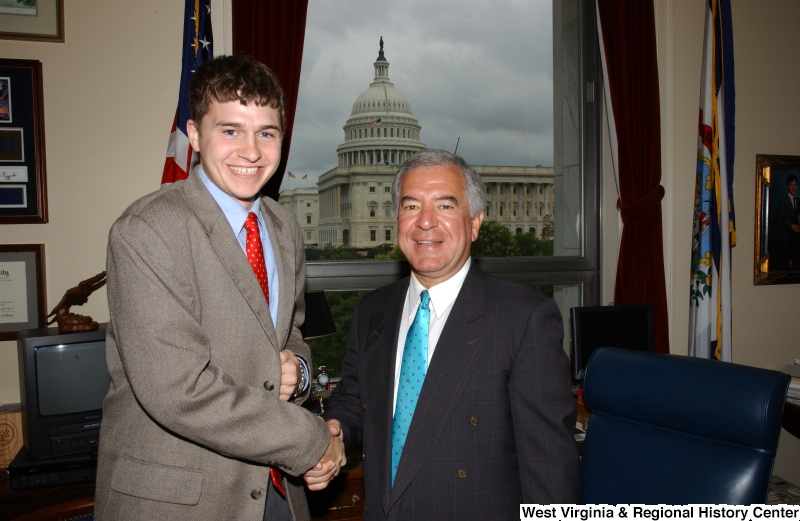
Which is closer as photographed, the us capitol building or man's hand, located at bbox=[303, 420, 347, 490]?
man's hand, located at bbox=[303, 420, 347, 490]

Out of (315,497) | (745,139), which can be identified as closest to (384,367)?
(315,497)

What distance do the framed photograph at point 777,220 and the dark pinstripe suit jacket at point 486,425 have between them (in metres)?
2.85

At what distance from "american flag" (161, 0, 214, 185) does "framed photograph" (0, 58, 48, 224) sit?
608 mm

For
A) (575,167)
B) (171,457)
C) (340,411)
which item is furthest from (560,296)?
(171,457)

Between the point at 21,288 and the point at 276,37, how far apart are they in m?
1.77

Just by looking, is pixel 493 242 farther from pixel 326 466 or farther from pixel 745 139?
pixel 326 466

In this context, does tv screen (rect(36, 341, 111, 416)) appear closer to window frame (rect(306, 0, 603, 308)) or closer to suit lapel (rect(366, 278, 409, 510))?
suit lapel (rect(366, 278, 409, 510))

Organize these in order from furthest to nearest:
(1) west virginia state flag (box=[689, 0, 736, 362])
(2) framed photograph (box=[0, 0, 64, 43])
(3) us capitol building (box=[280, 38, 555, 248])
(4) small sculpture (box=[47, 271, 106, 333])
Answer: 1. (3) us capitol building (box=[280, 38, 555, 248])
2. (1) west virginia state flag (box=[689, 0, 736, 362])
3. (2) framed photograph (box=[0, 0, 64, 43])
4. (4) small sculpture (box=[47, 271, 106, 333])

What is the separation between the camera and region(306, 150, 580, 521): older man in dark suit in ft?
4.63

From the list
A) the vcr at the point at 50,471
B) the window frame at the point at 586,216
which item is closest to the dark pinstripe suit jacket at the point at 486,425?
the vcr at the point at 50,471

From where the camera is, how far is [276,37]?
115 inches

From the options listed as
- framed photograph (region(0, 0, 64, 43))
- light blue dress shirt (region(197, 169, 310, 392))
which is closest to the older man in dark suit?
light blue dress shirt (region(197, 169, 310, 392))

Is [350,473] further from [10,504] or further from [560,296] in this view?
[560,296]

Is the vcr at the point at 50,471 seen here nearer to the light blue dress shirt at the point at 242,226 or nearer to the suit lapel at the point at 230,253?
the light blue dress shirt at the point at 242,226
